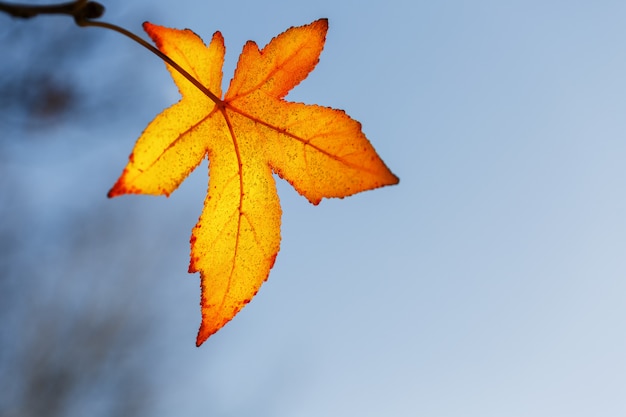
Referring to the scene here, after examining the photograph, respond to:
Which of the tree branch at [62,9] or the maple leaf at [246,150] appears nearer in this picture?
the tree branch at [62,9]

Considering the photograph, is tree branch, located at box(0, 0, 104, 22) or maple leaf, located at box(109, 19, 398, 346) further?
maple leaf, located at box(109, 19, 398, 346)

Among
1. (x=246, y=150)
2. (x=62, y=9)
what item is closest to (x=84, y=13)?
(x=62, y=9)

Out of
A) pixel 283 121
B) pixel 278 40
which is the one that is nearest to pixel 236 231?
pixel 283 121

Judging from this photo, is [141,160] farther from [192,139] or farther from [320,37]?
[320,37]

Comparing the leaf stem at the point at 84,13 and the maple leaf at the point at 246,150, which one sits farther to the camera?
the maple leaf at the point at 246,150

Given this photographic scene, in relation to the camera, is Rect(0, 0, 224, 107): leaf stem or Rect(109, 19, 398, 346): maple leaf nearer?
Rect(0, 0, 224, 107): leaf stem
